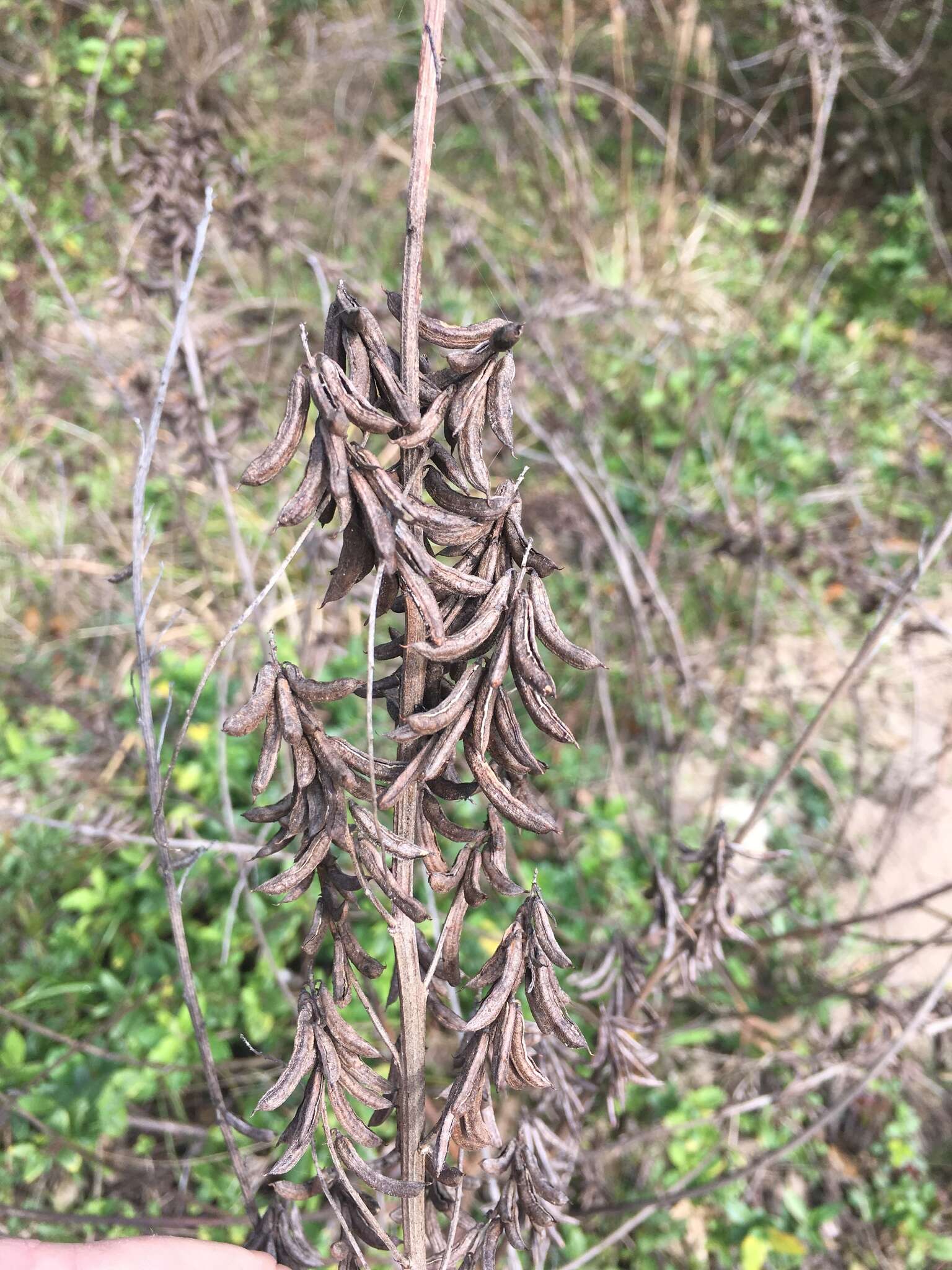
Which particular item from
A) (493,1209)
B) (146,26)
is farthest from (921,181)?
(493,1209)

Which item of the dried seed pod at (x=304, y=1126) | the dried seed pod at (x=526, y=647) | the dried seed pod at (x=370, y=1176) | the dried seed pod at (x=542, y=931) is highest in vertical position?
the dried seed pod at (x=526, y=647)

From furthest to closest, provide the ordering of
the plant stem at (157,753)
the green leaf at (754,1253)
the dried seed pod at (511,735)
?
the green leaf at (754,1253)
the plant stem at (157,753)
the dried seed pod at (511,735)

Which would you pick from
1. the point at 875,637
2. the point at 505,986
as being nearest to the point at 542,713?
the point at 505,986

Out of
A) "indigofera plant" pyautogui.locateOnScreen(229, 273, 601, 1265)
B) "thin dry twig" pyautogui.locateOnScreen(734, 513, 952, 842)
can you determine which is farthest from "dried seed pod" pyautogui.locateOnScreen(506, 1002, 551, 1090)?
"thin dry twig" pyautogui.locateOnScreen(734, 513, 952, 842)

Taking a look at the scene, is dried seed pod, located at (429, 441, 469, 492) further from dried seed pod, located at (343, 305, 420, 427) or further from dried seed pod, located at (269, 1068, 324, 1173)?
dried seed pod, located at (269, 1068, 324, 1173)

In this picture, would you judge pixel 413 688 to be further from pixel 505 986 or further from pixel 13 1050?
pixel 13 1050

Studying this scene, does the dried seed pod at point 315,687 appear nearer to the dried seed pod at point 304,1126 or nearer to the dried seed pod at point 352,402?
the dried seed pod at point 352,402

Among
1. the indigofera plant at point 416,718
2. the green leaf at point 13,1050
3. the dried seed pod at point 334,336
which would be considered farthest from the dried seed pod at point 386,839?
the green leaf at point 13,1050
